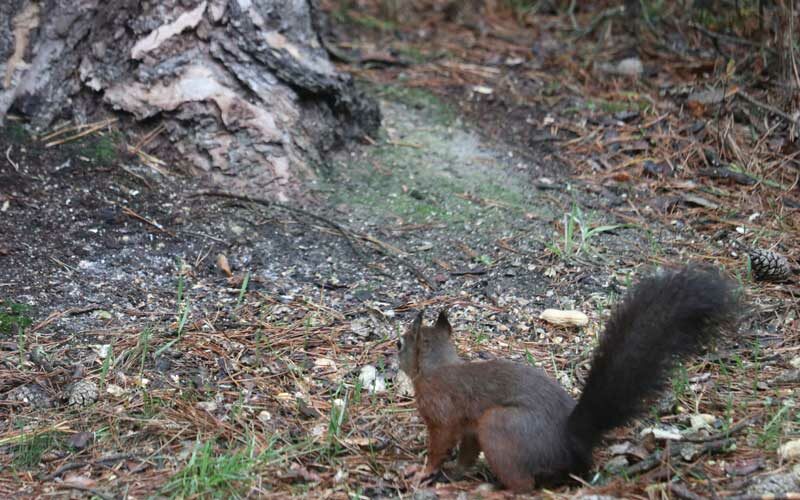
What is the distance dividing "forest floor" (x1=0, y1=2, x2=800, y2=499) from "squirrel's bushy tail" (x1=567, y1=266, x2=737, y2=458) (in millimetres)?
225

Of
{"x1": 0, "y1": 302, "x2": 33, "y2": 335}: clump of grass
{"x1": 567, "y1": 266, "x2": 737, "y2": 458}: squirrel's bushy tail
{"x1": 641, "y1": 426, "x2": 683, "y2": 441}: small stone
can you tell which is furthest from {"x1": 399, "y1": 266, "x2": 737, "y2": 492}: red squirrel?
{"x1": 0, "y1": 302, "x2": 33, "y2": 335}: clump of grass

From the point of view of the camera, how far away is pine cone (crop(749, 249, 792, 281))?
3.61m

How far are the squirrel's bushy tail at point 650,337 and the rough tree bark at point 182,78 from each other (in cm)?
217

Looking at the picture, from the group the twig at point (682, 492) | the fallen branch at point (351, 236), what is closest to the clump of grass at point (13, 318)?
the fallen branch at point (351, 236)

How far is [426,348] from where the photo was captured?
284 cm

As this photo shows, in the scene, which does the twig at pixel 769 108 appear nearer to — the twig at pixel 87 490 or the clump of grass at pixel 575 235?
the clump of grass at pixel 575 235

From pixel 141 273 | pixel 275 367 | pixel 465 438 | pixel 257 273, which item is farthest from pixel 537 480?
pixel 141 273

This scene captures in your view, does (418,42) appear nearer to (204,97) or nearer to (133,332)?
(204,97)

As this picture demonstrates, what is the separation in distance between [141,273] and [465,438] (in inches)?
62.5

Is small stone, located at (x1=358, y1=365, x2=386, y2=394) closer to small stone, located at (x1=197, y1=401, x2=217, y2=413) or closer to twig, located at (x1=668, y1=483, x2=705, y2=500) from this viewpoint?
small stone, located at (x1=197, y1=401, x2=217, y2=413)

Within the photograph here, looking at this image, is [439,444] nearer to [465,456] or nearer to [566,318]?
[465,456]

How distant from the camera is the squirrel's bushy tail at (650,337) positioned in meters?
2.38

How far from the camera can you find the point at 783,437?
2.62 m

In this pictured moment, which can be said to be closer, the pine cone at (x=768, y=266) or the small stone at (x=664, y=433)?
the small stone at (x=664, y=433)
